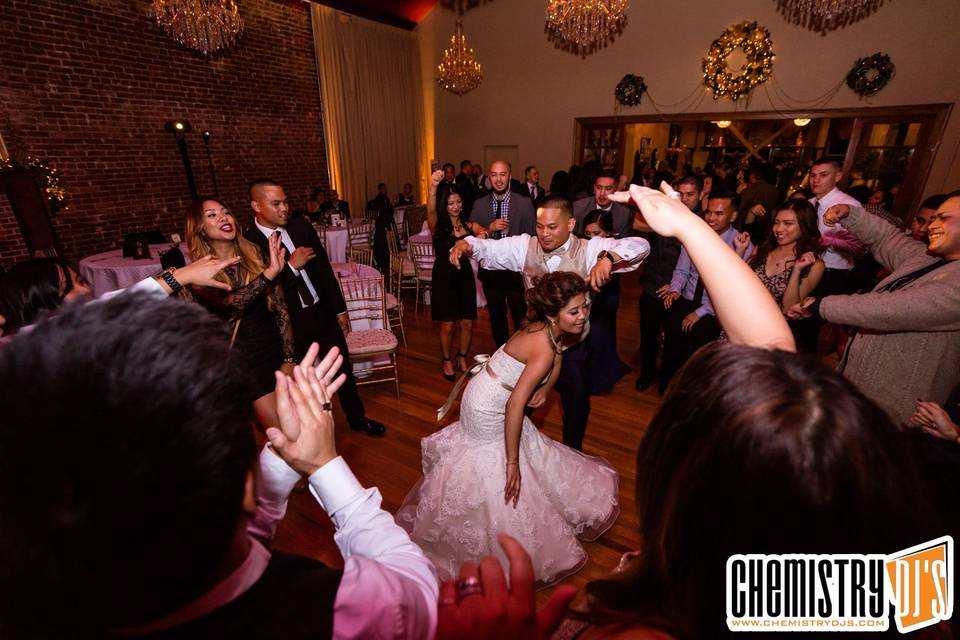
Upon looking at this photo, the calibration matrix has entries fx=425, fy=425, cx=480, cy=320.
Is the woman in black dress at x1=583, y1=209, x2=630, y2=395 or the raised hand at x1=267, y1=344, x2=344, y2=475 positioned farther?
the woman in black dress at x1=583, y1=209, x2=630, y2=395

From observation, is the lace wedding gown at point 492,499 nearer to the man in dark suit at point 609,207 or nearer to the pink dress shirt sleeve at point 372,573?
the pink dress shirt sleeve at point 372,573

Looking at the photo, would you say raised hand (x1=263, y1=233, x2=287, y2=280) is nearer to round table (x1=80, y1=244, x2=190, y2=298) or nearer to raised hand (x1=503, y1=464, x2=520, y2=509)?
raised hand (x1=503, y1=464, x2=520, y2=509)

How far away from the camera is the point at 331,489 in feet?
2.64

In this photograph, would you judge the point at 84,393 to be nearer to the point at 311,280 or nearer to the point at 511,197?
the point at 311,280

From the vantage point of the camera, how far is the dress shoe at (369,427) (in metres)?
3.14

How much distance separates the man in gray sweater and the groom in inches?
40.3

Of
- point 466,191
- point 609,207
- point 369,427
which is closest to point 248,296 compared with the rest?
point 369,427

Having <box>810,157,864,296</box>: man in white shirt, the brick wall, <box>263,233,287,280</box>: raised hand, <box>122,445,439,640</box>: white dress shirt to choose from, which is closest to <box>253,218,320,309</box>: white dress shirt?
<box>263,233,287,280</box>: raised hand

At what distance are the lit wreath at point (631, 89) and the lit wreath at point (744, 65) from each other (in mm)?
1014

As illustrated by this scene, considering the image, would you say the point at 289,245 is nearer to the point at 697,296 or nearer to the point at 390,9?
the point at 697,296

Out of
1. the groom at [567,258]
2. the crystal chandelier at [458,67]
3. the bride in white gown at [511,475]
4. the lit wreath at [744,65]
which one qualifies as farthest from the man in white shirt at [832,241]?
the crystal chandelier at [458,67]

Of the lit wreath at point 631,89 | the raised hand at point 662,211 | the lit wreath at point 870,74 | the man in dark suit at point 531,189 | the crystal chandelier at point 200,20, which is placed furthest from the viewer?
the lit wreath at point 631,89

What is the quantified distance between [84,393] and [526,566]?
59cm

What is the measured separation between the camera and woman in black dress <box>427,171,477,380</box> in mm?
3758
